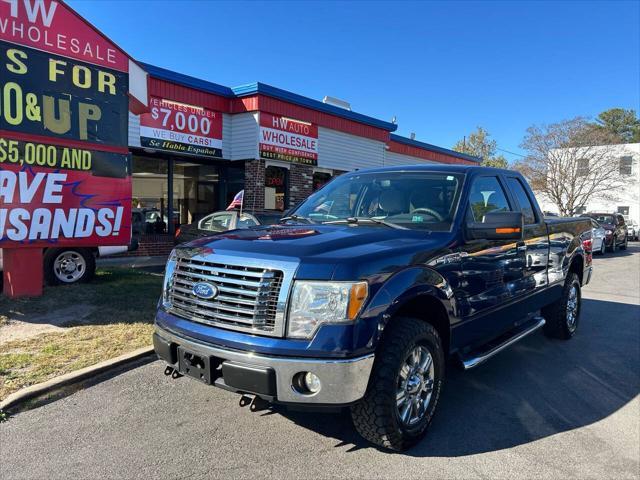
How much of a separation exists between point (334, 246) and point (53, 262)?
21.0 ft

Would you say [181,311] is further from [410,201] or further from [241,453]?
[410,201]

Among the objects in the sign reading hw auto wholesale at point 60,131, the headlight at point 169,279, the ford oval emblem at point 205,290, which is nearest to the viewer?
the ford oval emblem at point 205,290

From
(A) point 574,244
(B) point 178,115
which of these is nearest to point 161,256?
(B) point 178,115

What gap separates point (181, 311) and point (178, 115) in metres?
10.5

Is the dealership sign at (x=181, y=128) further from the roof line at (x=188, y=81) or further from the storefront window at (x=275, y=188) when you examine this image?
the storefront window at (x=275, y=188)

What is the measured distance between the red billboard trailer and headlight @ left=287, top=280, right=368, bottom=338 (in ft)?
18.7

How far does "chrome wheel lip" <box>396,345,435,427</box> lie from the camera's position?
3.02m

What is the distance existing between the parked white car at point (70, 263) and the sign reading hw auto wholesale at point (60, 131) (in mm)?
608

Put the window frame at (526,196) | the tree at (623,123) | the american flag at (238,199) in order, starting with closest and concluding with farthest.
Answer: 1. the window frame at (526,196)
2. the american flag at (238,199)
3. the tree at (623,123)

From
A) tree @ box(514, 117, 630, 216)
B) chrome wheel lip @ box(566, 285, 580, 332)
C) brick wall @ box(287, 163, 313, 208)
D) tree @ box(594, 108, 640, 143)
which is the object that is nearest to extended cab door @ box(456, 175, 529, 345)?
chrome wheel lip @ box(566, 285, 580, 332)

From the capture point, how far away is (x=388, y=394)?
2.84 meters

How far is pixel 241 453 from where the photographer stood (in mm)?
3080

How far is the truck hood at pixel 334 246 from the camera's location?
8.97ft

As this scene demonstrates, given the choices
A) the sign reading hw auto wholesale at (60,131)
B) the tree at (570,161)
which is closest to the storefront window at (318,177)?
the sign reading hw auto wholesale at (60,131)
